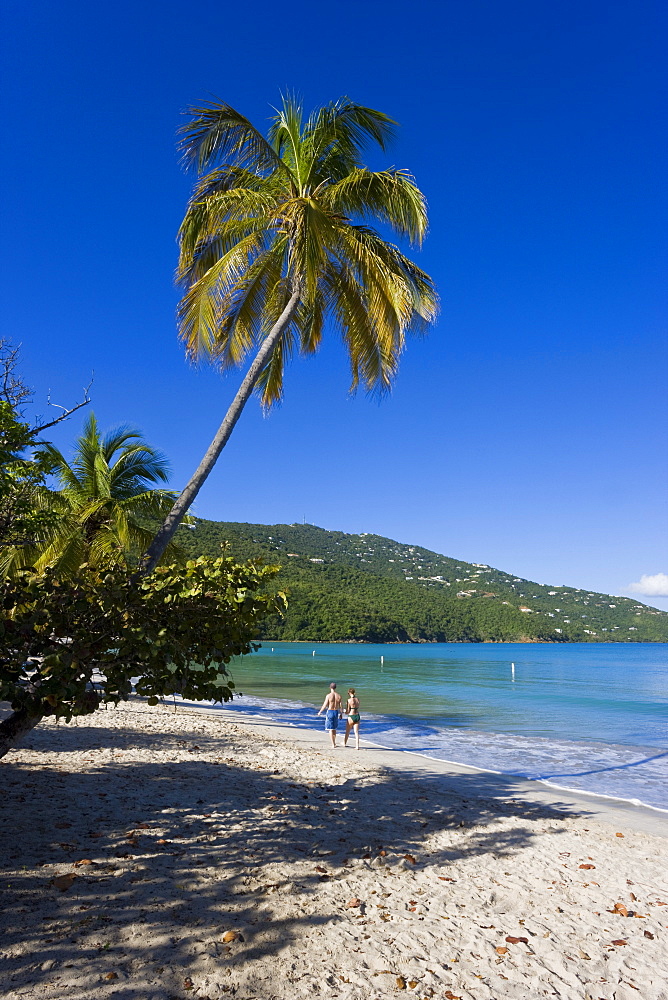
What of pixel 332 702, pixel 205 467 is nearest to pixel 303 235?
pixel 205 467

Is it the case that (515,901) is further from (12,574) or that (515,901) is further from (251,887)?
(12,574)

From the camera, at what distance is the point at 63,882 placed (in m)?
4.65

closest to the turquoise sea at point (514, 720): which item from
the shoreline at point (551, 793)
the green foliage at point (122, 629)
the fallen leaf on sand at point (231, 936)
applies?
the shoreline at point (551, 793)

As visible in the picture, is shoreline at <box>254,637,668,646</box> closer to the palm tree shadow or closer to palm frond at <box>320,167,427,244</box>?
the palm tree shadow

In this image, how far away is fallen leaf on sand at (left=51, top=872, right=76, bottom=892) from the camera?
181 inches

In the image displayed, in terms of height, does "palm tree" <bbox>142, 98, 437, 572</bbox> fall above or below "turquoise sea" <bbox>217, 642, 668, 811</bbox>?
above

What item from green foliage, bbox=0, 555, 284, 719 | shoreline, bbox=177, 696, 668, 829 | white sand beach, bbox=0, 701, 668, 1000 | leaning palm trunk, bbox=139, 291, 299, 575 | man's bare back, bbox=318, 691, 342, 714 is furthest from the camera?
man's bare back, bbox=318, 691, 342, 714

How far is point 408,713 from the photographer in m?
24.8

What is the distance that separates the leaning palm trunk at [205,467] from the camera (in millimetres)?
6047

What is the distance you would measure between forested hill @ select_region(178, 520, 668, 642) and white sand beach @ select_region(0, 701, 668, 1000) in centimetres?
3722

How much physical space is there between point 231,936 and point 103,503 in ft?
39.1

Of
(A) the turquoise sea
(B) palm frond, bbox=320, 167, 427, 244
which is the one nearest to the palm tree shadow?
(A) the turquoise sea

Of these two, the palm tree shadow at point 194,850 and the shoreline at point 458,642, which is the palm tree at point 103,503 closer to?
the palm tree shadow at point 194,850

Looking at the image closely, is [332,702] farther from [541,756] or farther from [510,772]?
[541,756]
